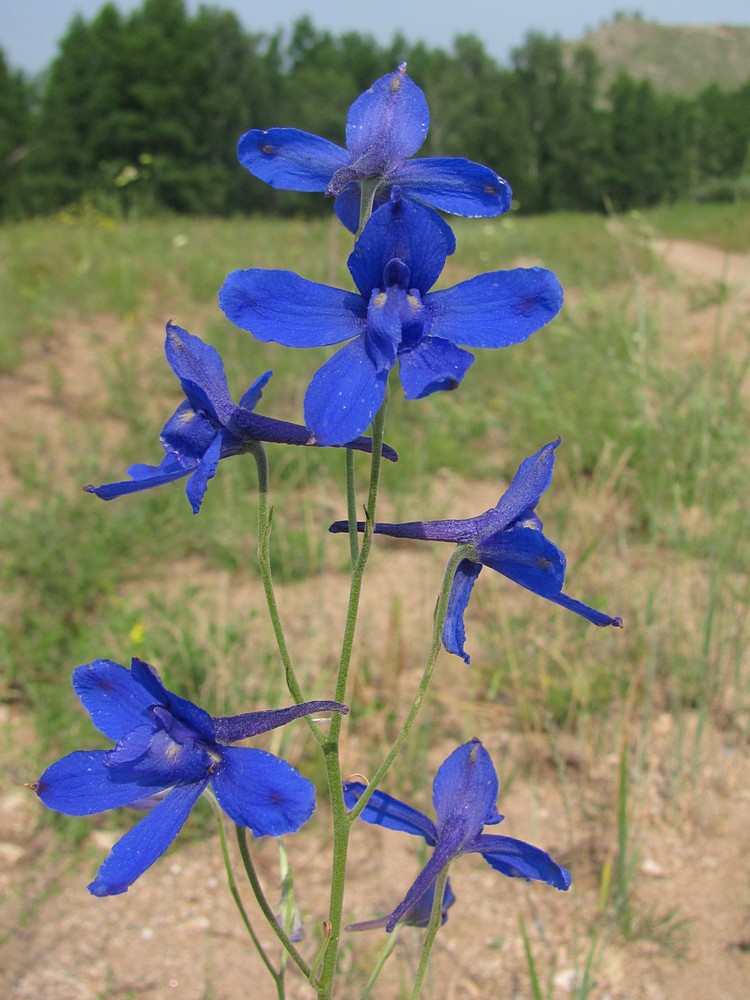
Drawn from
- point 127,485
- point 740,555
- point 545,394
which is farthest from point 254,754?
point 545,394

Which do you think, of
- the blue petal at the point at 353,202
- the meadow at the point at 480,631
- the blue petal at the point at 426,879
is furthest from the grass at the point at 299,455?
the blue petal at the point at 426,879

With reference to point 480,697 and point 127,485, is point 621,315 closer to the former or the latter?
point 480,697

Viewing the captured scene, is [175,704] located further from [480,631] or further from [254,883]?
[480,631]

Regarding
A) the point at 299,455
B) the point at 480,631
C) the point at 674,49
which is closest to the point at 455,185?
the point at 480,631

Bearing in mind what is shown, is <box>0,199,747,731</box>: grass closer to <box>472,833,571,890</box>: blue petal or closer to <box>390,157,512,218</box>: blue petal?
<box>390,157,512,218</box>: blue petal

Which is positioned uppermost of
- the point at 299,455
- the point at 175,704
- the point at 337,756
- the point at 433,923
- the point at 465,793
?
the point at 175,704

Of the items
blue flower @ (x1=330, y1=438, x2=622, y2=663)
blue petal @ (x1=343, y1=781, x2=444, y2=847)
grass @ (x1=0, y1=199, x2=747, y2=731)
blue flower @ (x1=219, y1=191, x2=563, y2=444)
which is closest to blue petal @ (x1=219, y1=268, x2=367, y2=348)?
blue flower @ (x1=219, y1=191, x2=563, y2=444)
